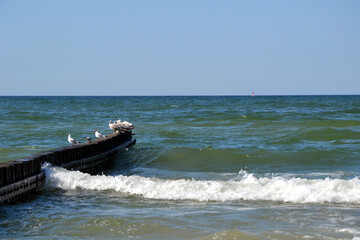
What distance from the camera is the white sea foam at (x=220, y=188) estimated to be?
436 inches

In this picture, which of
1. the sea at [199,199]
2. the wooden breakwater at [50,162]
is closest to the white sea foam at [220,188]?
the sea at [199,199]

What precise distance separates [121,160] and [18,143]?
7.41 m

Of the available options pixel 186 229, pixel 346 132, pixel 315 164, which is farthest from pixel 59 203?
pixel 346 132

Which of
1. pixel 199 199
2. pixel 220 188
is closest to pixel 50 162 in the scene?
pixel 199 199

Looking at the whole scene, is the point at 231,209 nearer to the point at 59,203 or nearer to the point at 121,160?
the point at 59,203

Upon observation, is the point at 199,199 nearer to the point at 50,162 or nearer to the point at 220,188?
the point at 220,188

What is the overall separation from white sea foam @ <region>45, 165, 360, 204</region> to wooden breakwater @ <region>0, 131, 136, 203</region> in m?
0.53

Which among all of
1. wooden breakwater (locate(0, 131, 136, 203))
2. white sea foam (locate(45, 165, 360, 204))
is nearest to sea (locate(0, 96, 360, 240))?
white sea foam (locate(45, 165, 360, 204))

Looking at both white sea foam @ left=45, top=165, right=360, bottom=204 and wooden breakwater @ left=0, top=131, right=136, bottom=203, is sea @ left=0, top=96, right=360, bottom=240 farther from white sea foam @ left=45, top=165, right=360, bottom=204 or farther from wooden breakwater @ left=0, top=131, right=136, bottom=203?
wooden breakwater @ left=0, top=131, right=136, bottom=203

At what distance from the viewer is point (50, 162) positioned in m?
13.0

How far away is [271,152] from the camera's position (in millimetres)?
19672

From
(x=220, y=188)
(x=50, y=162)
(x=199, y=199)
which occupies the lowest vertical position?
(x=199, y=199)

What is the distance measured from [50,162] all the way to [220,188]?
409cm

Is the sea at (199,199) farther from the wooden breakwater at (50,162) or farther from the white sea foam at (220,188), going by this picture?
the wooden breakwater at (50,162)
